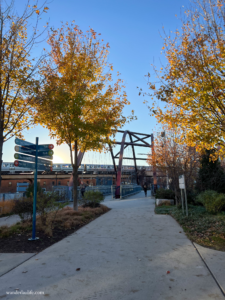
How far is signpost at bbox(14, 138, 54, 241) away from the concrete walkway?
5.96ft

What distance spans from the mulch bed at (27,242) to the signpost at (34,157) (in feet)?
0.85

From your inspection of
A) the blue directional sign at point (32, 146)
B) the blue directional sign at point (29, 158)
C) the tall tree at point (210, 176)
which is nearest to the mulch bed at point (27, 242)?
the blue directional sign at point (29, 158)

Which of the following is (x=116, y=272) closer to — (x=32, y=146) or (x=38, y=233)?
(x=38, y=233)

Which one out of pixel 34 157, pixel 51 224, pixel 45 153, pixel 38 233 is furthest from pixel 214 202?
pixel 34 157

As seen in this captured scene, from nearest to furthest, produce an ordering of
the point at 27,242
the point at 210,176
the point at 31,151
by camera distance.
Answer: the point at 27,242
the point at 31,151
the point at 210,176

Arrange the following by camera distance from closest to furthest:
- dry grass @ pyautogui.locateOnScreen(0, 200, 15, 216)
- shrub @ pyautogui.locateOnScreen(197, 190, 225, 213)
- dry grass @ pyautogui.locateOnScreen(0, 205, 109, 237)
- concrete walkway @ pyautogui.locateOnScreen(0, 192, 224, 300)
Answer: concrete walkway @ pyautogui.locateOnScreen(0, 192, 224, 300) → dry grass @ pyautogui.locateOnScreen(0, 205, 109, 237) → shrub @ pyautogui.locateOnScreen(197, 190, 225, 213) → dry grass @ pyautogui.locateOnScreen(0, 200, 15, 216)

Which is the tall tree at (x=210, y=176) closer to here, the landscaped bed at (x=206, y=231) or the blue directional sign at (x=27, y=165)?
the landscaped bed at (x=206, y=231)

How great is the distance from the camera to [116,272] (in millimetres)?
3924

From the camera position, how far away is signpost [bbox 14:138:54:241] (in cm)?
612

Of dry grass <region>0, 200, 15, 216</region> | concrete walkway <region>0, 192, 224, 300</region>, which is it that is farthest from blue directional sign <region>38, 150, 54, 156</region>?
dry grass <region>0, 200, 15, 216</region>

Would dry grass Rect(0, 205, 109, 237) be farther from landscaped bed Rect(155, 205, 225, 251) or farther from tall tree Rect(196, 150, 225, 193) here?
tall tree Rect(196, 150, 225, 193)

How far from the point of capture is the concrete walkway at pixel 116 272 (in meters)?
3.17

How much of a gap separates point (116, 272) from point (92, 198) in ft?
29.0

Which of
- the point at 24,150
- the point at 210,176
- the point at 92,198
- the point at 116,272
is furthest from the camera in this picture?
the point at 210,176
